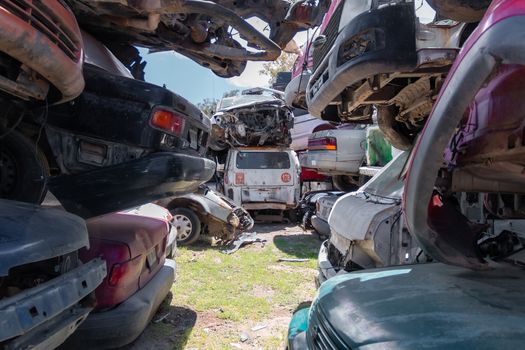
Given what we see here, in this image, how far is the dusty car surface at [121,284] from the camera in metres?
3.08

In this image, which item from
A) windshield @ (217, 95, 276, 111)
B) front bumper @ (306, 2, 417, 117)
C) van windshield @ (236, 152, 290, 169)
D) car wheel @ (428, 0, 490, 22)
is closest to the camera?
car wheel @ (428, 0, 490, 22)

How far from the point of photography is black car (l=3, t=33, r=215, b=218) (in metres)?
3.54

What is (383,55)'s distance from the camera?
2.81 meters

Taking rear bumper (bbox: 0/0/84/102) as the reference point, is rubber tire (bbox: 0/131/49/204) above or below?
below

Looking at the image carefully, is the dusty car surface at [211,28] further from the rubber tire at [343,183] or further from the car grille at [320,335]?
the rubber tire at [343,183]

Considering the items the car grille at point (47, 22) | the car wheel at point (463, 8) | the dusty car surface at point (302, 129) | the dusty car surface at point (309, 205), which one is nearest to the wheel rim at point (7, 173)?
the car grille at point (47, 22)

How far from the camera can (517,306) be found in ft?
5.66

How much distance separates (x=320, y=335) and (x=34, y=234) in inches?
53.7

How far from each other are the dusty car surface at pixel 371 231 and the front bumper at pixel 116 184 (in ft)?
5.04

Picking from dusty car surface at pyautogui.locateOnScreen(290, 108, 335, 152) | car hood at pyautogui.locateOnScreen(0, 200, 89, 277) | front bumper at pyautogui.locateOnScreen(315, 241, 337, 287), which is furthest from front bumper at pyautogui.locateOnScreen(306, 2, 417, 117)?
dusty car surface at pyautogui.locateOnScreen(290, 108, 335, 152)

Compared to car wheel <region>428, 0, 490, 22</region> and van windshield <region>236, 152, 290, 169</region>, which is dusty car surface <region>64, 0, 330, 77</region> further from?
van windshield <region>236, 152, 290, 169</region>

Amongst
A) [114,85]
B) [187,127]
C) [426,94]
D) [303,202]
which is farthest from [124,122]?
[303,202]

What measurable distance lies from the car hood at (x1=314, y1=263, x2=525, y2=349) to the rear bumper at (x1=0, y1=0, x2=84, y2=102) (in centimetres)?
184

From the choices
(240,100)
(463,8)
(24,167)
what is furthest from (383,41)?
(240,100)
